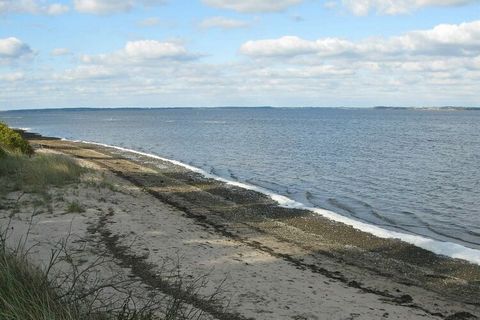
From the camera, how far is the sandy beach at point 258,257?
838cm

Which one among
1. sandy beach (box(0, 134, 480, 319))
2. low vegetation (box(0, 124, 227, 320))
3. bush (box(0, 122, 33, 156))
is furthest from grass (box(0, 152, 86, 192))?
bush (box(0, 122, 33, 156))

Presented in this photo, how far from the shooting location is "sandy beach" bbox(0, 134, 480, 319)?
8.38 m

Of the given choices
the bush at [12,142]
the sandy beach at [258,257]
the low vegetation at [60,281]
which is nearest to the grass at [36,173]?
the low vegetation at [60,281]

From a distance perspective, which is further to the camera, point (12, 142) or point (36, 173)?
point (12, 142)

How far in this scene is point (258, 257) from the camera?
1126 cm

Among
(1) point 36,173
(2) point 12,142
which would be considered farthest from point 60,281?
(2) point 12,142

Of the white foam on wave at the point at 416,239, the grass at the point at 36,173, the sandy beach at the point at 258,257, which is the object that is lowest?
the white foam on wave at the point at 416,239

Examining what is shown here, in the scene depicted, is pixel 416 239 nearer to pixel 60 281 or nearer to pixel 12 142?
pixel 60 281

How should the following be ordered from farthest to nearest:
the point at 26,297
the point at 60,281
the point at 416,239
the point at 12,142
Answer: the point at 12,142 → the point at 416,239 → the point at 60,281 → the point at 26,297

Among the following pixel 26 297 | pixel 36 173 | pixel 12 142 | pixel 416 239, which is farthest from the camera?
pixel 12 142

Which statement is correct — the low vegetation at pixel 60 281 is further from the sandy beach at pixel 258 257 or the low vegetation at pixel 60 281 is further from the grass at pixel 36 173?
the sandy beach at pixel 258 257

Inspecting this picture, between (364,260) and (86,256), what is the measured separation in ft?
22.2

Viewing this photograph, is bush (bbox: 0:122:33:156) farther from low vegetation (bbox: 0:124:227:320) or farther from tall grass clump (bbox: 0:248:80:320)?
tall grass clump (bbox: 0:248:80:320)

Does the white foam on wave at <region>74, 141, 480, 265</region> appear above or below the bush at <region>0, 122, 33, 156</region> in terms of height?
below
